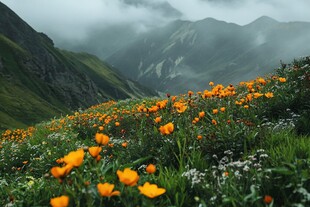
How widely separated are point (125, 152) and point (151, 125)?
155 centimetres

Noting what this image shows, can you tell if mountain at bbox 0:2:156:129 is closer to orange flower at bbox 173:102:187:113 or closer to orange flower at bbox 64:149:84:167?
orange flower at bbox 173:102:187:113

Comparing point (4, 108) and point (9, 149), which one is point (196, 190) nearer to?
point (9, 149)

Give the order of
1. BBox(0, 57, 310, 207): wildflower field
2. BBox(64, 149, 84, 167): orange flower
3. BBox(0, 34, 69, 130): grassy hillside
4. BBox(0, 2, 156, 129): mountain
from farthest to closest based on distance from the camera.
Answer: BBox(0, 2, 156, 129): mountain, BBox(0, 34, 69, 130): grassy hillside, BBox(0, 57, 310, 207): wildflower field, BBox(64, 149, 84, 167): orange flower

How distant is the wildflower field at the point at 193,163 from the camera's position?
388cm

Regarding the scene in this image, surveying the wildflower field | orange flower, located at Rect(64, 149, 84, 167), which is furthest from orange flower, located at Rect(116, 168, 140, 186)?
orange flower, located at Rect(64, 149, 84, 167)

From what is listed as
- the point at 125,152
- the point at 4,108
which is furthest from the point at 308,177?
the point at 4,108

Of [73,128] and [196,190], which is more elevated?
[196,190]

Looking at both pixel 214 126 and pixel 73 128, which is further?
pixel 73 128

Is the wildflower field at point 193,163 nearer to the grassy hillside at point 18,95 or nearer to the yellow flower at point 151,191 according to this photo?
the yellow flower at point 151,191

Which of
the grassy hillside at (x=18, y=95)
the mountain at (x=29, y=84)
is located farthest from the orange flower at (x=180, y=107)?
the mountain at (x=29, y=84)

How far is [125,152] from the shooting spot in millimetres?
7609

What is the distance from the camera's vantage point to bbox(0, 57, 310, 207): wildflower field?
12.7 ft

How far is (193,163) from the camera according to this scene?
19.0ft

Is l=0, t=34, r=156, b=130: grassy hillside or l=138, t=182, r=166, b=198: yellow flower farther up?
l=138, t=182, r=166, b=198: yellow flower
